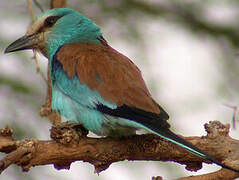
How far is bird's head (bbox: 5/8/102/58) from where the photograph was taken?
501 centimetres

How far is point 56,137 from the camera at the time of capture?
12.7ft

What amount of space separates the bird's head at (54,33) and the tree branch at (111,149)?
118 centimetres

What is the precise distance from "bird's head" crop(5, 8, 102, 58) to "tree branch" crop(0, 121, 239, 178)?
1184 millimetres

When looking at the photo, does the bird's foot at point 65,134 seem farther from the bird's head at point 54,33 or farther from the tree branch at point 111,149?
the bird's head at point 54,33

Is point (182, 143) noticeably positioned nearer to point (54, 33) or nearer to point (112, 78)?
point (112, 78)

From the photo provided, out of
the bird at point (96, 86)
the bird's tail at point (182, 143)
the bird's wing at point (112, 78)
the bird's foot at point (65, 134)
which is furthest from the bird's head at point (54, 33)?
the bird's tail at point (182, 143)

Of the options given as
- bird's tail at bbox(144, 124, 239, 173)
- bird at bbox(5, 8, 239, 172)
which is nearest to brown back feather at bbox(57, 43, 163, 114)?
bird at bbox(5, 8, 239, 172)

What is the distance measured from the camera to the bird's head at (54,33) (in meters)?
5.01

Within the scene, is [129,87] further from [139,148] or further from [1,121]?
[1,121]

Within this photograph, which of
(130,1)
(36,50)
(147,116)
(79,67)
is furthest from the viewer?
(130,1)

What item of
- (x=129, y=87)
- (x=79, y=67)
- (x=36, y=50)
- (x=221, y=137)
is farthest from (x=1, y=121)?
(x=221, y=137)

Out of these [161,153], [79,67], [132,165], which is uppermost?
[79,67]

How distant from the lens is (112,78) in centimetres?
426

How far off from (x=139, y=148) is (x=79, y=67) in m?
0.79
